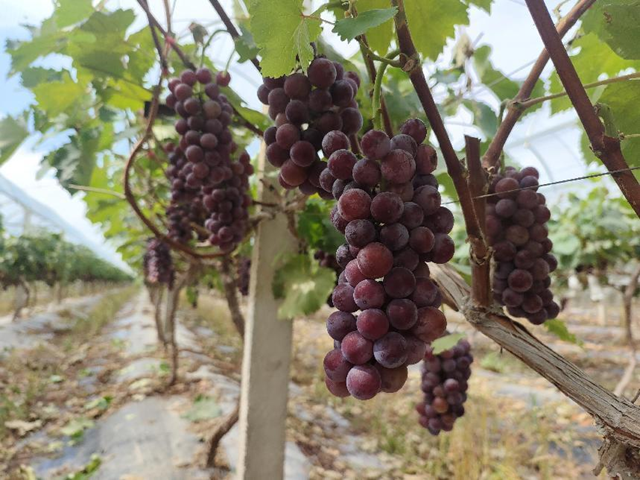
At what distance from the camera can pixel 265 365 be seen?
1.59m

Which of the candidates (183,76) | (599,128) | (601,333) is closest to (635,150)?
(599,128)

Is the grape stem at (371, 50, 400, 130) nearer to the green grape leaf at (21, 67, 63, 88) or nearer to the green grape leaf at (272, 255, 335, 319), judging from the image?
the green grape leaf at (272, 255, 335, 319)

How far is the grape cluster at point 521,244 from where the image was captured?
2.81ft

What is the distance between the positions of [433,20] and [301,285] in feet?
2.83

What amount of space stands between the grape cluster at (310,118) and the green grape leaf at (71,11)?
844 millimetres

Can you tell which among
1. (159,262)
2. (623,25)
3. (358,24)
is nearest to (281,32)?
(358,24)

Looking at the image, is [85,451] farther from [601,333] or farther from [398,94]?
[601,333]

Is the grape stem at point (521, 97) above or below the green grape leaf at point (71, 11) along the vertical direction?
below

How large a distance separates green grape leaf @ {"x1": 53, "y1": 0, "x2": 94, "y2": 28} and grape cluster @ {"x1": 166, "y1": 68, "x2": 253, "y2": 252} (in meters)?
0.30

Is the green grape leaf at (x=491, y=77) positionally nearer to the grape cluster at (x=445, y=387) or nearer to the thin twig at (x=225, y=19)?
the thin twig at (x=225, y=19)

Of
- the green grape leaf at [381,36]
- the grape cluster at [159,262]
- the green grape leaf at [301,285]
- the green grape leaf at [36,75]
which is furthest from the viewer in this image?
the grape cluster at [159,262]

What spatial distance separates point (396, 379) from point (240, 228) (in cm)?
100

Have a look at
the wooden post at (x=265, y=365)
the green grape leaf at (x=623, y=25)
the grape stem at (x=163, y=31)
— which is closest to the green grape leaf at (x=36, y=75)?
the grape stem at (x=163, y=31)

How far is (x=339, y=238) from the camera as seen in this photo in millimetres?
1322
